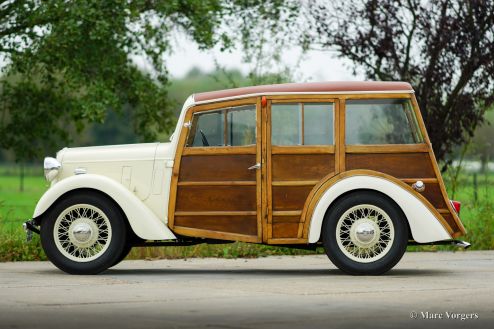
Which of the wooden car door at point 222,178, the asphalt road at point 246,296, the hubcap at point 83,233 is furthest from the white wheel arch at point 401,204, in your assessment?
the hubcap at point 83,233

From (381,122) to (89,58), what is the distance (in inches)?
528

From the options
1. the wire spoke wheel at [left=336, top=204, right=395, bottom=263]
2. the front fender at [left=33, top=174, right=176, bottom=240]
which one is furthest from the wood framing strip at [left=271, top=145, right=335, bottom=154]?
the front fender at [left=33, top=174, right=176, bottom=240]

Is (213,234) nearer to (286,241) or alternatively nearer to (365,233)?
(286,241)

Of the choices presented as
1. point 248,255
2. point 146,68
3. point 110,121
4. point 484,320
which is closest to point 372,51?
point 248,255

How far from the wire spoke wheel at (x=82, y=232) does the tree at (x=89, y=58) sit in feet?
36.9

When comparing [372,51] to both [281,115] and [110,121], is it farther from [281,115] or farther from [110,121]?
[110,121]

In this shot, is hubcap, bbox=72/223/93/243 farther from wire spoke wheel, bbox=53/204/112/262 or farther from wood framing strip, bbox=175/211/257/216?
wood framing strip, bbox=175/211/257/216

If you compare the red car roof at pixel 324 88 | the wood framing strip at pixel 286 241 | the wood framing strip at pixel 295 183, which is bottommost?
the wood framing strip at pixel 286 241

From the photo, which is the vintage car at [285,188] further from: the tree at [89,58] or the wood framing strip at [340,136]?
the tree at [89,58]

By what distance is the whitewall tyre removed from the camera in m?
12.2

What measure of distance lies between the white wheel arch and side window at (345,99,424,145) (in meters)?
0.50

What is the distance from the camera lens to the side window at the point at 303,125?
40.1ft

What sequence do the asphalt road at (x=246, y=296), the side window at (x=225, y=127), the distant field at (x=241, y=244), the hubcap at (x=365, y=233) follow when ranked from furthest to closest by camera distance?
the distant field at (x=241, y=244) → the side window at (x=225, y=127) → the hubcap at (x=365, y=233) → the asphalt road at (x=246, y=296)

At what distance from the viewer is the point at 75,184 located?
12297 millimetres
